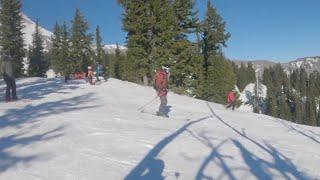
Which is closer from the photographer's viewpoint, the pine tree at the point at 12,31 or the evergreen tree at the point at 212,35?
the evergreen tree at the point at 212,35

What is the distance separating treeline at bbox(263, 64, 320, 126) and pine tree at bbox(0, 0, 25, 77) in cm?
7778

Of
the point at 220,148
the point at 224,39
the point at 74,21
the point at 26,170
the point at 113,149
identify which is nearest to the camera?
the point at 26,170

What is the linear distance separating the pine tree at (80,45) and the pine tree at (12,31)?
743 cm

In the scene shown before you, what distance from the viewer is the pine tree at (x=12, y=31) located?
67375mm

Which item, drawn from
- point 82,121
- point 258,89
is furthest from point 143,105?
point 258,89

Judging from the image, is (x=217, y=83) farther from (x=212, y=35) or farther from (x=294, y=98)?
(x=294, y=98)

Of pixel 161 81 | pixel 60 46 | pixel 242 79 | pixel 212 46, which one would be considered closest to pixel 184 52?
pixel 212 46

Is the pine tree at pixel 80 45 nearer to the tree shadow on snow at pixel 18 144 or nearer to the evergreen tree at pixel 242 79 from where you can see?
the tree shadow on snow at pixel 18 144

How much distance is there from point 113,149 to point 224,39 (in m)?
46.7

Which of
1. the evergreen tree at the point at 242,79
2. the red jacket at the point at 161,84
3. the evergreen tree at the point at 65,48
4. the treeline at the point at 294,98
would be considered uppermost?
the evergreen tree at the point at 65,48

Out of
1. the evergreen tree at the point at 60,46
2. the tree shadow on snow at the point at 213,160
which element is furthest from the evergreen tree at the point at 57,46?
the tree shadow on snow at the point at 213,160

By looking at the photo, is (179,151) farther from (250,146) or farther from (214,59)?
(214,59)

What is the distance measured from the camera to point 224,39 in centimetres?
5800

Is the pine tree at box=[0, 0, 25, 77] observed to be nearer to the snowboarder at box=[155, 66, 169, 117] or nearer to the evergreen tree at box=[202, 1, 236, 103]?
the evergreen tree at box=[202, 1, 236, 103]
